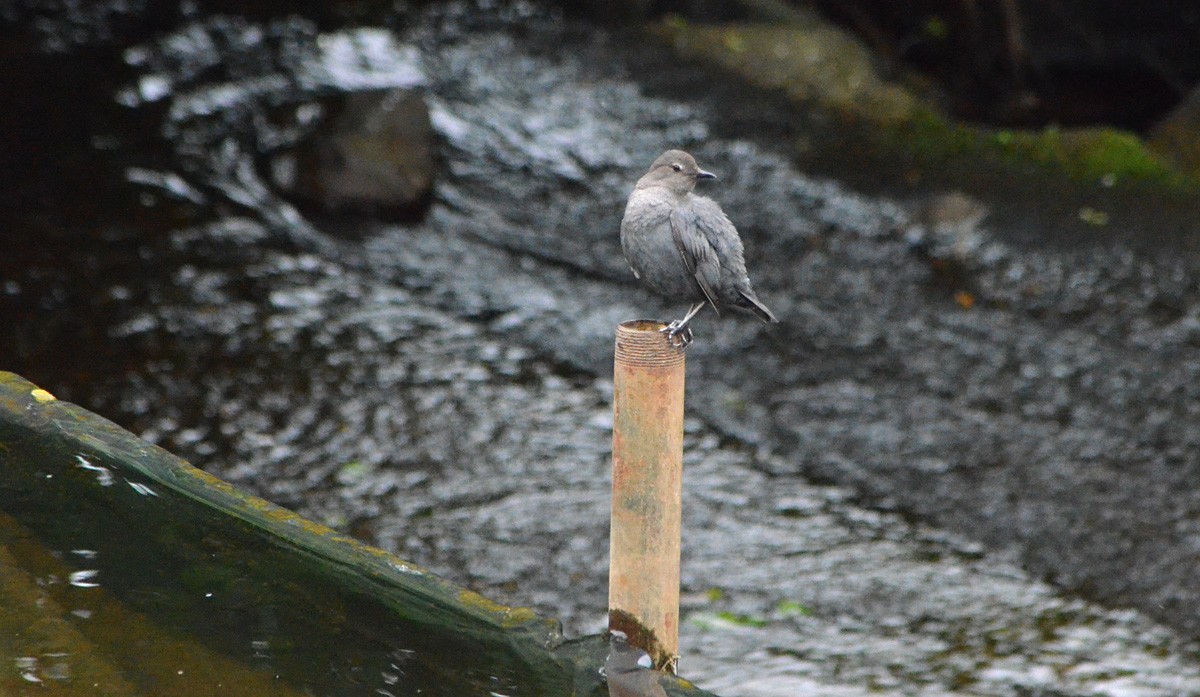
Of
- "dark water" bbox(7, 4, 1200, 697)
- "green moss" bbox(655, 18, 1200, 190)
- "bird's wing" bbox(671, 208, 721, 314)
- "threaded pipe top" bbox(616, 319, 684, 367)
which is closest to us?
"threaded pipe top" bbox(616, 319, 684, 367)

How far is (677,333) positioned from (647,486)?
1.18 ft

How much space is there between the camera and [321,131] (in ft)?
25.2

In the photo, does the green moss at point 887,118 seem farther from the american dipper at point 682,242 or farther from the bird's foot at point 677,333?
the bird's foot at point 677,333

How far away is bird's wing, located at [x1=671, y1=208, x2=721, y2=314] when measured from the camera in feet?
9.78

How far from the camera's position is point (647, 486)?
2898 millimetres

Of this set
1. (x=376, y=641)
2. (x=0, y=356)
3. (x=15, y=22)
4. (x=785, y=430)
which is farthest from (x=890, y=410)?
(x=15, y=22)

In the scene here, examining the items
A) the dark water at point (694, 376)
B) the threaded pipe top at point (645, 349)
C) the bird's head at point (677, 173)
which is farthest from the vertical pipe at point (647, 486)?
the dark water at point (694, 376)

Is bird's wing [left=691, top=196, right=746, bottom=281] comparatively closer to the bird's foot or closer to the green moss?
the bird's foot

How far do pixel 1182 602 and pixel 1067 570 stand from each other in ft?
1.33

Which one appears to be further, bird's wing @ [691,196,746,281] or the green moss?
→ the green moss

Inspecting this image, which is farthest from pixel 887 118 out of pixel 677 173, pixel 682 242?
pixel 682 242

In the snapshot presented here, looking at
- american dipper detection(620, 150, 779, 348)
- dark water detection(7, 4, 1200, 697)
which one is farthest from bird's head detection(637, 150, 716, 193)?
dark water detection(7, 4, 1200, 697)

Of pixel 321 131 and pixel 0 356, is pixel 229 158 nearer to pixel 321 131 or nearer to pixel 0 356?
pixel 321 131

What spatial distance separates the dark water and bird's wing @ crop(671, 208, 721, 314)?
5.84 ft
